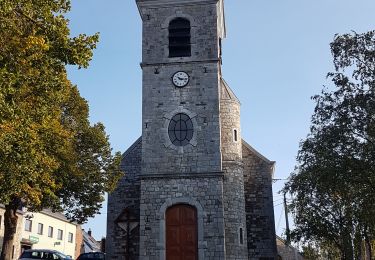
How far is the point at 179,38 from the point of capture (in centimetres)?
2219

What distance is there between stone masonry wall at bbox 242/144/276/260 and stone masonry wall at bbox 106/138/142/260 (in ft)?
17.5

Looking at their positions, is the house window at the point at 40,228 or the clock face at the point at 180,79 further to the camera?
the house window at the point at 40,228

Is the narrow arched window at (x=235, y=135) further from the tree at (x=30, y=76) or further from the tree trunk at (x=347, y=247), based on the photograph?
the tree at (x=30, y=76)

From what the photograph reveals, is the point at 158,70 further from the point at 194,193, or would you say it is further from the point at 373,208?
the point at 373,208

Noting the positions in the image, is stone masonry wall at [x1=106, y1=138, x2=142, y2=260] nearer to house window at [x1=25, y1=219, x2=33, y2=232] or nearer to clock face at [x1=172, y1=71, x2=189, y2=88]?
clock face at [x1=172, y1=71, x2=189, y2=88]

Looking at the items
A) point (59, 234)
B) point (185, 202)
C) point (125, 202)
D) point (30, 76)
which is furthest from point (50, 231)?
point (30, 76)

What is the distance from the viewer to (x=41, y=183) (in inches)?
637

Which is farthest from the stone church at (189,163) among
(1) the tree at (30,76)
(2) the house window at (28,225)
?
(2) the house window at (28,225)

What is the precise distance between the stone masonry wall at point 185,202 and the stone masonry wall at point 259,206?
3142 millimetres

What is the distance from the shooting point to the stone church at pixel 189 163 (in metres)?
19.2

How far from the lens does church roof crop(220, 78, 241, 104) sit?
22.6 metres

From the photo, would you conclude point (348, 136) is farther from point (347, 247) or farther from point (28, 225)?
point (28, 225)

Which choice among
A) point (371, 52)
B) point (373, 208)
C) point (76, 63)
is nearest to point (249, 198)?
point (373, 208)

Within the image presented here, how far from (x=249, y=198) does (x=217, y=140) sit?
12.6 ft
